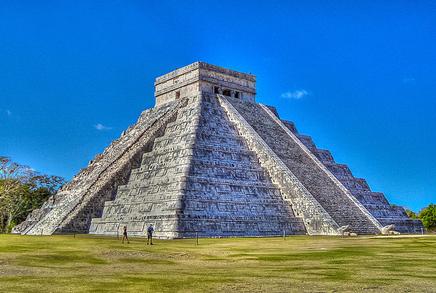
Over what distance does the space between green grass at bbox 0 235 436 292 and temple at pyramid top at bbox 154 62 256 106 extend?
62.2 feet

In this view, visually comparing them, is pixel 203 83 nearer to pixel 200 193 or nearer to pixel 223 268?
pixel 200 193

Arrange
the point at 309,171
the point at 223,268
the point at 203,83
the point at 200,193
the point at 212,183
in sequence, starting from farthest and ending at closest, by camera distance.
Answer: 1. the point at 203,83
2. the point at 309,171
3. the point at 212,183
4. the point at 200,193
5. the point at 223,268

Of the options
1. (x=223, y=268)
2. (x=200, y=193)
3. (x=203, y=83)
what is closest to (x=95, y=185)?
(x=200, y=193)

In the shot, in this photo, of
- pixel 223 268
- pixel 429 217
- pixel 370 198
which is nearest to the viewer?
pixel 223 268

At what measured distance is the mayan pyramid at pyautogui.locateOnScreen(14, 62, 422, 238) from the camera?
25.8 meters

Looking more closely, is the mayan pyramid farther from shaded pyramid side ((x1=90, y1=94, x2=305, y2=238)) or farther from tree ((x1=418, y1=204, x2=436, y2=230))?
tree ((x1=418, y1=204, x2=436, y2=230))

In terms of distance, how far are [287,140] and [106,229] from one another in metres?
14.0

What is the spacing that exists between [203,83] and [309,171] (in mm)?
10181

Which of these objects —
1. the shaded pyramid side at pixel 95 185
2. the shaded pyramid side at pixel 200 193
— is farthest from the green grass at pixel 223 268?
the shaded pyramid side at pixel 95 185

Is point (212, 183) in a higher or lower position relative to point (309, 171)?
lower

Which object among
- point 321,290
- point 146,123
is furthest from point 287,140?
point 321,290

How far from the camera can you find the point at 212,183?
2641 centimetres

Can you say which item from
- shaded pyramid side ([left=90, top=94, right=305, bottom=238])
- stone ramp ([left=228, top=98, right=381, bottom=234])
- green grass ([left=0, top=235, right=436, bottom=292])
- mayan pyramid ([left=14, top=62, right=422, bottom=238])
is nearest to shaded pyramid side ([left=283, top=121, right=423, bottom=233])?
mayan pyramid ([left=14, top=62, right=422, bottom=238])

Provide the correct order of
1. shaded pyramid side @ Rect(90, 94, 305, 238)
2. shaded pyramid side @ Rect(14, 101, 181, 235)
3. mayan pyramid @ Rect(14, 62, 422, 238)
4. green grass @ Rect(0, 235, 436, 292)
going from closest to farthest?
green grass @ Rect(0, 235, 436, 292), shaded pyramid side @ Rect(90, 94, 305, 238), mayan pyramid @ Rect(14, 62, 422, 238), shaded pyramid side @ Rect(14, 101, 181, 235)
